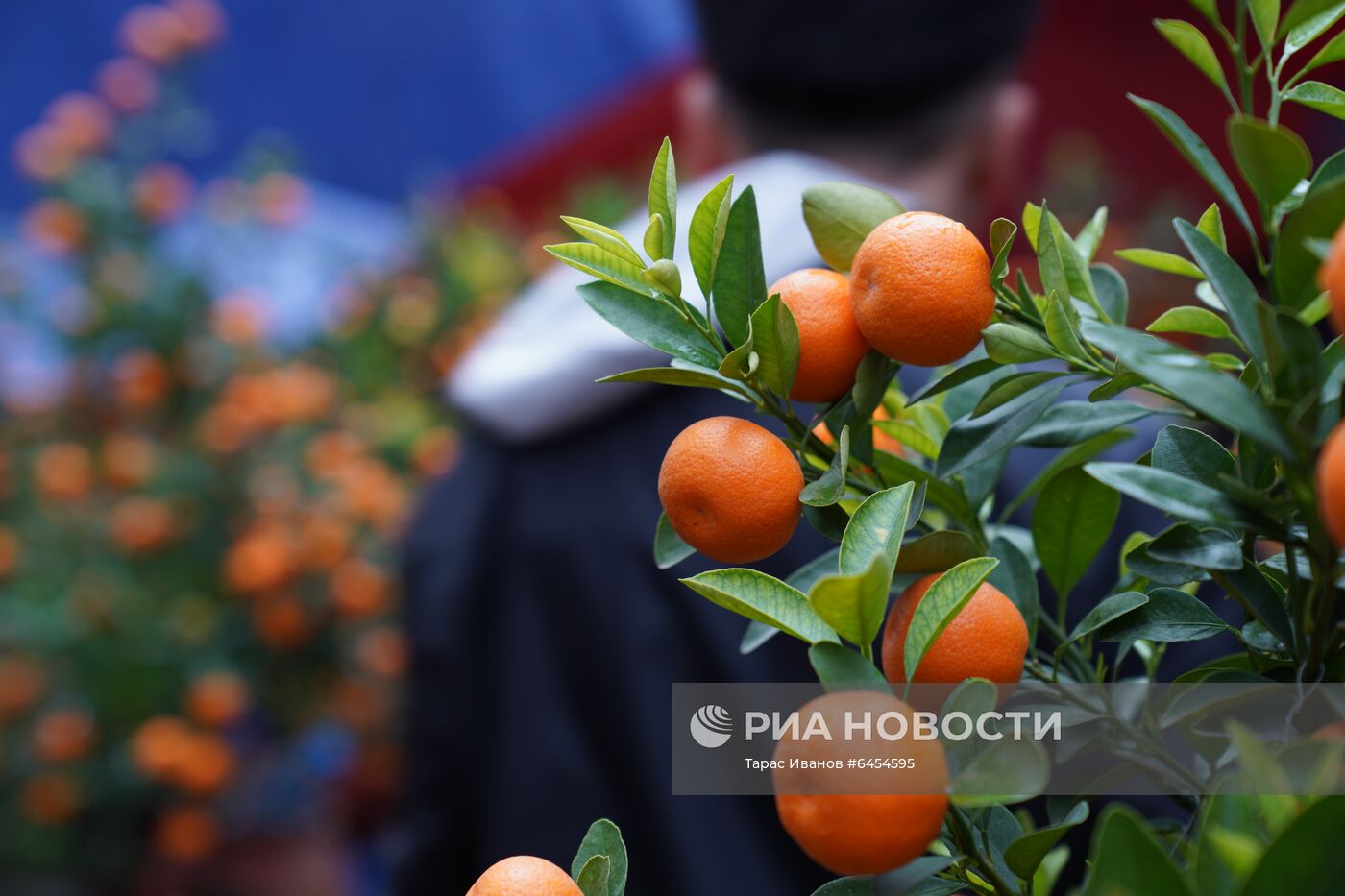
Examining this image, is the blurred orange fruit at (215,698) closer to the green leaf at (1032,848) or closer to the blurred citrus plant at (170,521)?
the blurred citrus plant at (170,521)

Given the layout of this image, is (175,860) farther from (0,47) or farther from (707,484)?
(0,47)

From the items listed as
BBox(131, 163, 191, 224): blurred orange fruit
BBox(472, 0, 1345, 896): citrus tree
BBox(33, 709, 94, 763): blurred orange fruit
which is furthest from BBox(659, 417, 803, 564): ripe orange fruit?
BBox(131, 163, 191, 224): blurred orange fruit

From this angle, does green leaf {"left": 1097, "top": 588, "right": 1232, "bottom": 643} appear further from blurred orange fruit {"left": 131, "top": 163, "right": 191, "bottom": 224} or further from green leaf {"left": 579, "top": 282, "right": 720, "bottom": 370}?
blurred orange fruit {"left": 131, "top": 163, "right": 191, "bottom": 224}

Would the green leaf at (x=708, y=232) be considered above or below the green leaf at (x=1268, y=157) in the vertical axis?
above

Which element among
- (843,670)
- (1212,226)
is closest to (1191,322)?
(1212,226)

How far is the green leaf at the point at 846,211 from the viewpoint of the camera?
29cm

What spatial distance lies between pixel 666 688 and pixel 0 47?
2.34 m

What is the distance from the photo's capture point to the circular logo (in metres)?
0.34

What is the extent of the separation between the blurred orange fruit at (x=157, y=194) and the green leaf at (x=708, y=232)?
4.88ft

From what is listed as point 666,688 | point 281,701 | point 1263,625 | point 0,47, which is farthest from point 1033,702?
point 0,47

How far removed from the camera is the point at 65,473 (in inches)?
56.1

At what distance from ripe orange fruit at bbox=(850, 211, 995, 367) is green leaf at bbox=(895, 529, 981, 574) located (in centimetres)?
5

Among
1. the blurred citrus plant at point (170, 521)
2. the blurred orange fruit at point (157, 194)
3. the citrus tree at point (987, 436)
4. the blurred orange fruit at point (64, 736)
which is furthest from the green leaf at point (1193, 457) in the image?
the blurred orange fruit at point (157, 194)

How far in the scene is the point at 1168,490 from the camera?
0.71 feet
